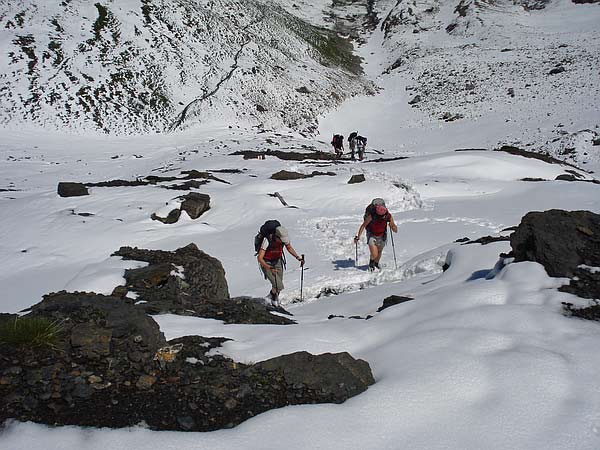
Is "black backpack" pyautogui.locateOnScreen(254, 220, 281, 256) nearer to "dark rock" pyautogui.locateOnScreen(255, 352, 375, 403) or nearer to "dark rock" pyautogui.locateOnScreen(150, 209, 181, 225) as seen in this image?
"dark rock" pyautogui.locateOnScreen(255, 352, 375, 403)

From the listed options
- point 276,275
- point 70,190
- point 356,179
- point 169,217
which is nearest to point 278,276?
point 276,275

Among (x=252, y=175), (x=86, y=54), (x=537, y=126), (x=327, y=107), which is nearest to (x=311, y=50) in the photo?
(x=327, y=107)

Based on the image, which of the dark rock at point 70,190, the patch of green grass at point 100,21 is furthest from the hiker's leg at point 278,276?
the patch of green grass at point 100,21

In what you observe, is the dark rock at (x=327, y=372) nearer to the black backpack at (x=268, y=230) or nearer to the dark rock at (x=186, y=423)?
the dark rock at (x=186, y=423)

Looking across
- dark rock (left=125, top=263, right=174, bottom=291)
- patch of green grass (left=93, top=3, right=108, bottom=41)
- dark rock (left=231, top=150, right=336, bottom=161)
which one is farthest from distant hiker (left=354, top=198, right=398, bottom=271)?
patch of green grass (left=93, top=3, right=108, bottom=41)

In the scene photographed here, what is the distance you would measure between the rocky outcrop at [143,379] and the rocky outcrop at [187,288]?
1247 mm

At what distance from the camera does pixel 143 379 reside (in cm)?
338

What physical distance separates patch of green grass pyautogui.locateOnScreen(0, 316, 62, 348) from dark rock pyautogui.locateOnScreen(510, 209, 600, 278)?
5.40 m

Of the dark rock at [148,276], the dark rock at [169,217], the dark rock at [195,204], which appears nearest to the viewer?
the dark rock at [148,276]

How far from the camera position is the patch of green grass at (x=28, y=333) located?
3.38 meters

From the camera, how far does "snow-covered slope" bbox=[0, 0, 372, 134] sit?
116ft

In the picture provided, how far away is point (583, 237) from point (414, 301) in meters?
2.60

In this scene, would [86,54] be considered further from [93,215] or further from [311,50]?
[93,215]

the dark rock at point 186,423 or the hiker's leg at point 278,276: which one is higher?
the dark rock at point 186,423
